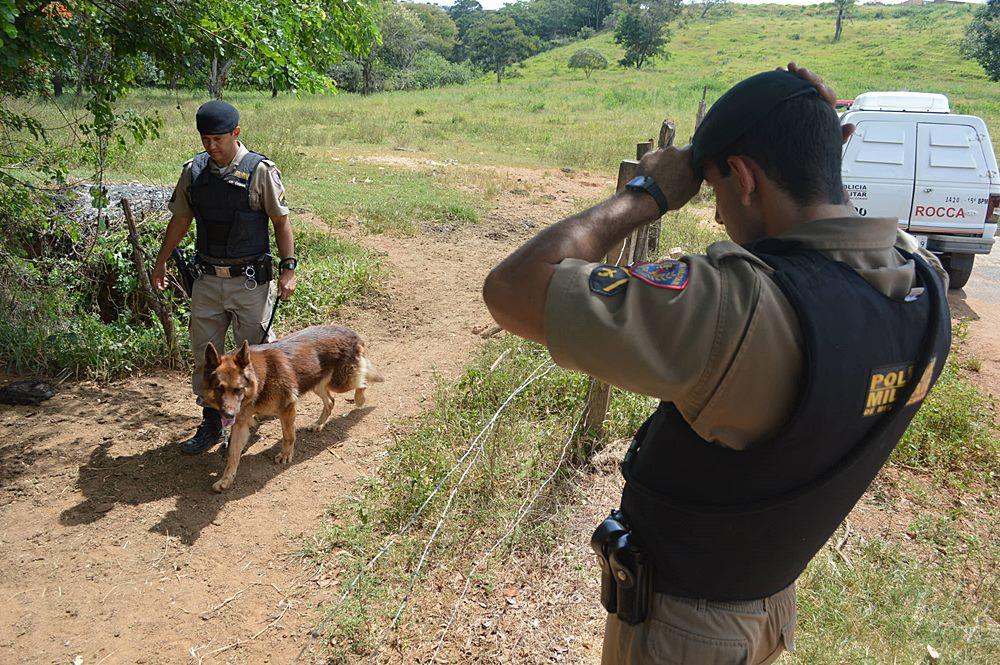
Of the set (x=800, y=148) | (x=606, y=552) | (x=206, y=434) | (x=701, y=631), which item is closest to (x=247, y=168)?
(x=206, y=434)

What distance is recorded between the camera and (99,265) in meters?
5.98

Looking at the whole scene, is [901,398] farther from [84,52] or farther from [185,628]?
[84,52]

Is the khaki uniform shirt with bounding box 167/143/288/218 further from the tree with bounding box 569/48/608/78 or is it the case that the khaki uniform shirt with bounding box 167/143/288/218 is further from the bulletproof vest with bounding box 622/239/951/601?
the tree with bounding box 569/48/608/78

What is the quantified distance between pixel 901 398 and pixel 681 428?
0.40 meters

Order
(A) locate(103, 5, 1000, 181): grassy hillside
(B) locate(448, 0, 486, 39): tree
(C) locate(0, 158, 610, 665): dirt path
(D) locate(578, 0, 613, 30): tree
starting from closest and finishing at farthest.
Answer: (C) locate(0, 158, 610, 665): dirt path, (A) locate(103, 5, 1000, 181): grassy hillside, (D) locate(578, 0, 613, 30): tree, (B) locate(448, 0, 486, 39): tree

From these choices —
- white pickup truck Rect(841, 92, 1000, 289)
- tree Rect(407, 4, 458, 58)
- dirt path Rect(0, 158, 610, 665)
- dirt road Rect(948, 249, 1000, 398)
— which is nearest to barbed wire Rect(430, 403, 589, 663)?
dirt path Rect(0, 158, 610, 665)

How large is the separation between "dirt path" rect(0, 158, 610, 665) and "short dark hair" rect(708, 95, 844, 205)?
9.65 ft

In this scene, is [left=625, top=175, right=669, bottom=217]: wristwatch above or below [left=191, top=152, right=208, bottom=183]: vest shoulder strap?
above

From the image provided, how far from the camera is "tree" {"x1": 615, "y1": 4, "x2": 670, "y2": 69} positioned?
5091 cm

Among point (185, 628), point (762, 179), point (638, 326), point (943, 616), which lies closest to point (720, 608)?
point (638, 326)

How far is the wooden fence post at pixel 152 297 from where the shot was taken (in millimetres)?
5152

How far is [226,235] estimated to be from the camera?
14.1 feet

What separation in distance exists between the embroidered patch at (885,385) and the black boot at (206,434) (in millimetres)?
4298

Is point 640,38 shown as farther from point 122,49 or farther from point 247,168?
point 247,168
